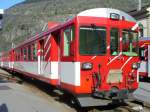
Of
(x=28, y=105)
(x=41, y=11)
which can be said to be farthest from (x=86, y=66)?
(x=41, y=11)

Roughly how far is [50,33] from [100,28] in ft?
9.82

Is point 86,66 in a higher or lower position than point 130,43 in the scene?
lower

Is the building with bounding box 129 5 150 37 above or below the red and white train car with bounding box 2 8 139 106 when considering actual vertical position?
above

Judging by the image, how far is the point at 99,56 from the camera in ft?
38.6

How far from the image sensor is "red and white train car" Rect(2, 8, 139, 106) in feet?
37.8

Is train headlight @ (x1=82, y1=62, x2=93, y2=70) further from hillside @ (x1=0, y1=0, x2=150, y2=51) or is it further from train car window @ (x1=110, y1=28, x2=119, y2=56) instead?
hillside @ (x1=0, y1=0, x2=150, y2=51)

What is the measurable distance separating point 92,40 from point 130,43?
4.65ft

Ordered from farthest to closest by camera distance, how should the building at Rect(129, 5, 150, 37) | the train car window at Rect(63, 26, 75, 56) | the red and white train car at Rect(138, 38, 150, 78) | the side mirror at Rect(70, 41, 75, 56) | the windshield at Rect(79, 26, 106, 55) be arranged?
the building at Rect(129, 5, 150, 37), the red and white train car at Rect(138, 38, 150, 78), the train car window at Rect(63, 26, 75, 56), the side mirror at Rect(70, 41, 75, 56), the windshield at Rect(79, 26, 106, 55)

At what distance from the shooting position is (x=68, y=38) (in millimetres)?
12297

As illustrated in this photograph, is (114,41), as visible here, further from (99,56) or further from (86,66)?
(86,66)

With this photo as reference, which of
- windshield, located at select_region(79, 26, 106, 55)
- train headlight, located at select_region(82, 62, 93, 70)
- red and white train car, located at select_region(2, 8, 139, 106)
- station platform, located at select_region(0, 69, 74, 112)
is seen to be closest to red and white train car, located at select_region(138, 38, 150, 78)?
station platform, located at select_region(0, 69, 74, 112)

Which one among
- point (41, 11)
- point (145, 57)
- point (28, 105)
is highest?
point (41, 11)

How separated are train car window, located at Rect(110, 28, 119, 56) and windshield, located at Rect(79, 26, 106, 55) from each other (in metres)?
0.26

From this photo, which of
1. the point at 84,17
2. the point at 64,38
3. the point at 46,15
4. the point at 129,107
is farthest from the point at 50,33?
the point at 46,15
